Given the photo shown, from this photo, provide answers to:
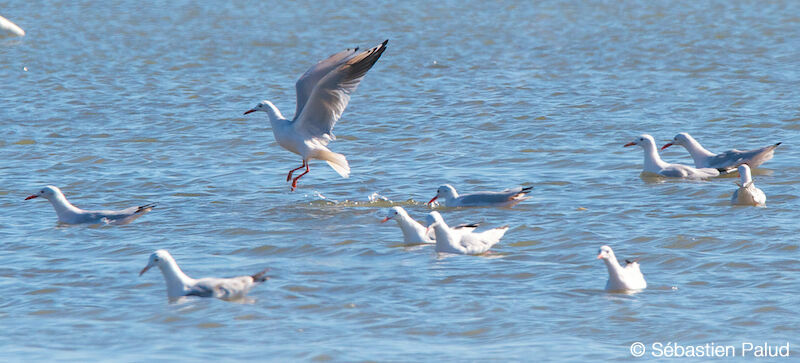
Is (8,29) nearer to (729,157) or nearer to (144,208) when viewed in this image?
(144,208)

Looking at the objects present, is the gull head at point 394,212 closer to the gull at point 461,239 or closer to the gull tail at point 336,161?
the gull at point 461,239

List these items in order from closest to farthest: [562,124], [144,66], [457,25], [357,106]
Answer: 1. [562,124]
2. [357,106]
3. [144,66]
4. [457,25]

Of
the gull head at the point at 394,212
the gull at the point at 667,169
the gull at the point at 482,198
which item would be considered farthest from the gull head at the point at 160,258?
the gull at the point at 667,169

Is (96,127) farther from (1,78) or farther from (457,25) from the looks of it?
(457,25)

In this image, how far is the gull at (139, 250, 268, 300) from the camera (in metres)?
8.96

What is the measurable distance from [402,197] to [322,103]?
1352 millimetres

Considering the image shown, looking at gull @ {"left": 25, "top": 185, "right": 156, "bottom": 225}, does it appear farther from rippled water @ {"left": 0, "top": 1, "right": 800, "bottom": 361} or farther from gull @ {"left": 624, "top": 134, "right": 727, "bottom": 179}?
gull @ {"left": 624, "top": 134, "right": 727, "bottom": 179}

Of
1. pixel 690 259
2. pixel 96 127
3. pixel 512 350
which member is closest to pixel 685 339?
pixel 512 350

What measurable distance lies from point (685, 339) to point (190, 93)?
15155 mm

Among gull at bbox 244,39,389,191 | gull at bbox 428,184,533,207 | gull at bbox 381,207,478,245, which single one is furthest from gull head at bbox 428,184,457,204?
gull at bbox 381,207,478,245

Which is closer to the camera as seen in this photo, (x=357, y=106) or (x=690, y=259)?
(x=690, y=259)

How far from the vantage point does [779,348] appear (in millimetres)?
7703

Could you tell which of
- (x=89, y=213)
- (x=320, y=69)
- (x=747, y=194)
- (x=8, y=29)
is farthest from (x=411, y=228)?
(x=8, y=29)

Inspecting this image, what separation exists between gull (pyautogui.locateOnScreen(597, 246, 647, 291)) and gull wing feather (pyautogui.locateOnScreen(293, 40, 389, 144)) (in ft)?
13.8
